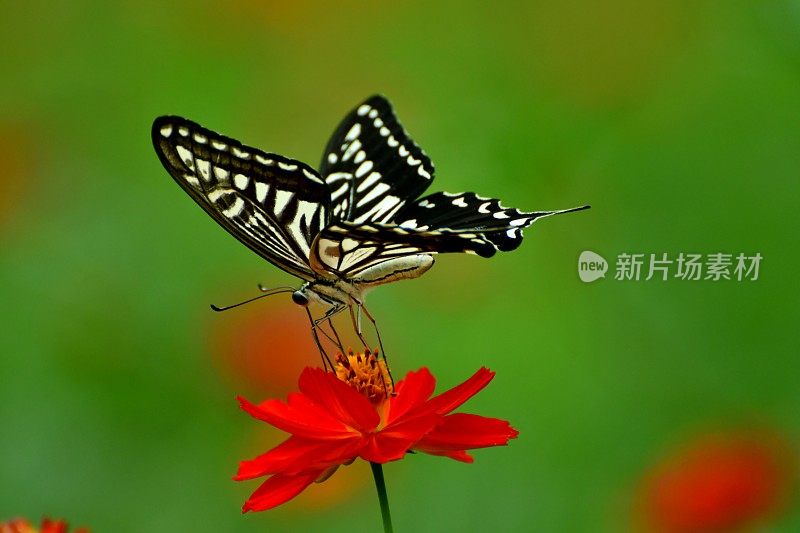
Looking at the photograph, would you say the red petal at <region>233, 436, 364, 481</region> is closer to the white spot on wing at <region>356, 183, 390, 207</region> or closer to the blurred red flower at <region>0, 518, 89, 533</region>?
the blurred red flower at <region>0, 518, 89, 533</region>

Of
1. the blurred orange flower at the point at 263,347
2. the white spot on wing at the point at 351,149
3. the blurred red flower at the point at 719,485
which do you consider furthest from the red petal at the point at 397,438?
the blurred orange flower at the point at 263,347

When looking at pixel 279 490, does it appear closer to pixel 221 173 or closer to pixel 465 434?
pixel 465 434

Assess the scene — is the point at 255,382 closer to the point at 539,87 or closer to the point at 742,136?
the point at 539,87

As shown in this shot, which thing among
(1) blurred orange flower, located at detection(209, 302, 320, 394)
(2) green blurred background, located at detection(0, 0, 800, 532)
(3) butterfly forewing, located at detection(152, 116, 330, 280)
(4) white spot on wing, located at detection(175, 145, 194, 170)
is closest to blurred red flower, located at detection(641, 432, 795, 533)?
(2) green blurred background, located at detection(0, 0, 800, 532)

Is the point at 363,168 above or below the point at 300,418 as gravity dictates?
above

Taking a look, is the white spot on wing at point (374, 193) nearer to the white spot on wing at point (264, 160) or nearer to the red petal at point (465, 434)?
the white spot on wing at point (264, 160)

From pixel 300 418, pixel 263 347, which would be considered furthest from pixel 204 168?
pixel 263 347
